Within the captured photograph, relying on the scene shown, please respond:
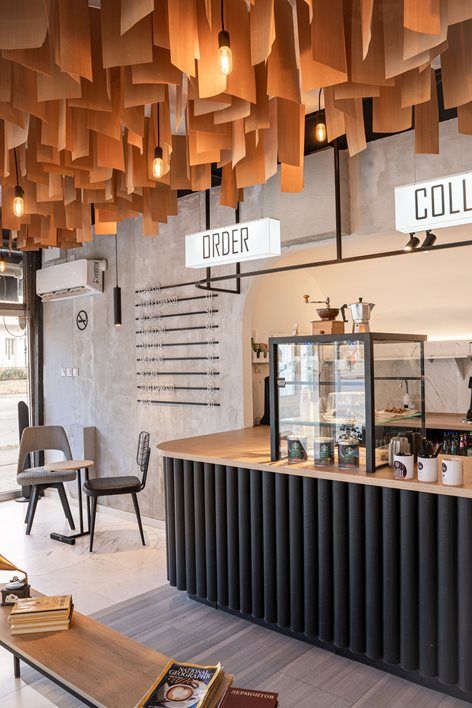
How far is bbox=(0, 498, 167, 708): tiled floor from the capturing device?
3.30 metres

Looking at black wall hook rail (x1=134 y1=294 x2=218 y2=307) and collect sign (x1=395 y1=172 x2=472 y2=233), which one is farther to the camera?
black wall hook rail (x1=134 y1=294 x2=218 y2=307)

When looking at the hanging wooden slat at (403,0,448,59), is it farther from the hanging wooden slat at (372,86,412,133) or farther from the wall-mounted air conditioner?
the wall-mounted air conditioner

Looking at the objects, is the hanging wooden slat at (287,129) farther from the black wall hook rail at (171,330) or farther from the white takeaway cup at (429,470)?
the black wall hook rail at (171,330)

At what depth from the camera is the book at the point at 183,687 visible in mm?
1854

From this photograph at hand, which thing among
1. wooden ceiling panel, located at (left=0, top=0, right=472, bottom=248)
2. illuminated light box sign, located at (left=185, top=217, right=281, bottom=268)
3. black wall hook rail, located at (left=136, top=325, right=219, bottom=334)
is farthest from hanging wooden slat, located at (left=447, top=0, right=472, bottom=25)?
black wall hook rail, located at (left=136, top=325, right=219, bottom=334)

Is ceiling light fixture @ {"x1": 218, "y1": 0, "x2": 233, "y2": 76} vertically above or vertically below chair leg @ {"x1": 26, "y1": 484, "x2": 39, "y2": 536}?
above

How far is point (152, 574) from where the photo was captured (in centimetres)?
450

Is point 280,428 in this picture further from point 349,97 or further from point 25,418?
point 25,418

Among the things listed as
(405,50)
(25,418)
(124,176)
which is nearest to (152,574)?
(124,176)

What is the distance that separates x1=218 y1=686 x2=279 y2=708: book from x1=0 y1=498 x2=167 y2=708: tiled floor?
1.42 meters

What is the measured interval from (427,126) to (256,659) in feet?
9.30

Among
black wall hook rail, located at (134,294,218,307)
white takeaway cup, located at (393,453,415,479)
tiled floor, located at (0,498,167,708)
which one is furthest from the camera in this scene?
black wall hook rail, located at (134,294,218,307)

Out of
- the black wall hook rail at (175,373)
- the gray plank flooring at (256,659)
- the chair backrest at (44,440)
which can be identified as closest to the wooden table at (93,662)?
the gray plank flooring at (256,659)

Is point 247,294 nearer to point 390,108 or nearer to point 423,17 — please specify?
point 390,108
